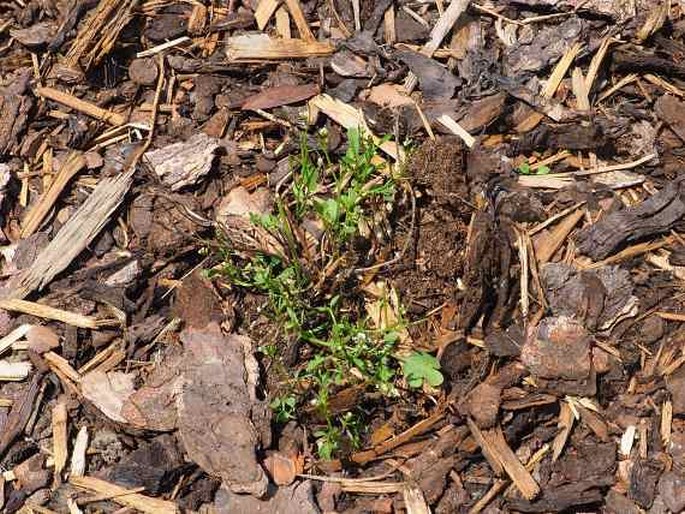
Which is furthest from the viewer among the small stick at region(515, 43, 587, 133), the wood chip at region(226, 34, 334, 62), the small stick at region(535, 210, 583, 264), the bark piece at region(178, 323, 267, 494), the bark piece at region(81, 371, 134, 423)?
the wood chip at region(226, 34, 334, 62)

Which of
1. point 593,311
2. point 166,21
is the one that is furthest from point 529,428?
point 166,21

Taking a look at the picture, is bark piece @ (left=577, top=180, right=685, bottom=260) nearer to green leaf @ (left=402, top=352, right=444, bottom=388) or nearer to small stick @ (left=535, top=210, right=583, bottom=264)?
small stick @ (left=535, top=210, right=583, bottom=264)

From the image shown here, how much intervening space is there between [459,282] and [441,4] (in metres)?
1.11

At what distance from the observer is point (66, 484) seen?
9.78ft

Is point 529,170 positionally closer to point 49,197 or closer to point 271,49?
point 271,49

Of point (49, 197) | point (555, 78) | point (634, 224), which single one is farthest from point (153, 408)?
point (555, 78)

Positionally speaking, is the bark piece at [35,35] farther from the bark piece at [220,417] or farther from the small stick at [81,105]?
the bark piece at [220,417]

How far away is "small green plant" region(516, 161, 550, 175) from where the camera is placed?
3.13 meters

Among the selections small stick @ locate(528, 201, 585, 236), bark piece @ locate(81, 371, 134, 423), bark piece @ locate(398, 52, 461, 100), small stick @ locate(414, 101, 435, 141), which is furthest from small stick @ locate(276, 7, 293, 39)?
bark piece @ locate(81, 371, 134, 423)

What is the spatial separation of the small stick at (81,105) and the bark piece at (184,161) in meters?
0.24

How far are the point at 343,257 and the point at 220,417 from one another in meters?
0.68

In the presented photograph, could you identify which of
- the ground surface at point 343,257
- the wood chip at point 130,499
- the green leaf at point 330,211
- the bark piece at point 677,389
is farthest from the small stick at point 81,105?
the bark piece at point 677,389

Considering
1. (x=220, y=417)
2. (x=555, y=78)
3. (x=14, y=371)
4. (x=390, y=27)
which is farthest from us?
(x=390, y=27)

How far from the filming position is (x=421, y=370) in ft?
9.45
